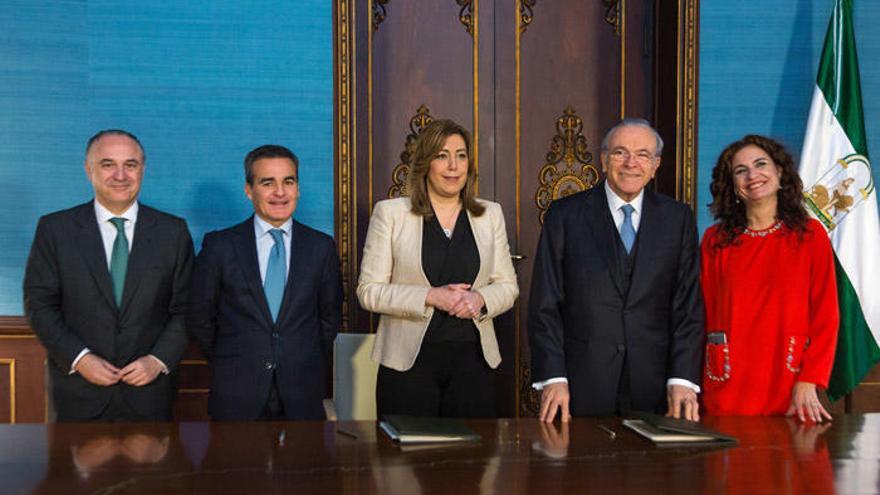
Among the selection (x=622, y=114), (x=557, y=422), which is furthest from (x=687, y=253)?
(x=622, y=114)

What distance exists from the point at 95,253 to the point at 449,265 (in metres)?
1.22

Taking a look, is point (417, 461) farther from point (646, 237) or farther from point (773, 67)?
point (773, 67)

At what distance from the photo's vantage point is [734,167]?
2844 mm

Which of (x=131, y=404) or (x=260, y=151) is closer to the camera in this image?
(x=131, y=404)

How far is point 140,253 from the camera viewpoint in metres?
2.95

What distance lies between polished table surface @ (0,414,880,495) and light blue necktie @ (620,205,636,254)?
0.75 m

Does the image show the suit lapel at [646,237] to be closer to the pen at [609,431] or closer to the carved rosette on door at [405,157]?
the pen at [609,431]

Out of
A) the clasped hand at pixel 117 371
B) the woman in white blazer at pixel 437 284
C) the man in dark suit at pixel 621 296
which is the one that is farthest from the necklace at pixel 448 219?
the clasped hand at pixel 117 371

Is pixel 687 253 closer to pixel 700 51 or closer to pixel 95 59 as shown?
pixel 700 51

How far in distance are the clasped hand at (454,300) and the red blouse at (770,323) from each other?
2.53ft

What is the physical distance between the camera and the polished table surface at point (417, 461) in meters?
1.57

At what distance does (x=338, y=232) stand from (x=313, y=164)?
35 centimetres

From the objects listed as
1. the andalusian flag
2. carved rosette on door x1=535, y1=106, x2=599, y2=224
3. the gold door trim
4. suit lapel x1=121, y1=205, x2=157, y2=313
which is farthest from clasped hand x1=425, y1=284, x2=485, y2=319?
the gold door trim

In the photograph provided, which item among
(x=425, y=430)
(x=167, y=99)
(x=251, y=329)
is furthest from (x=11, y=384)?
(x=425, y=430)
